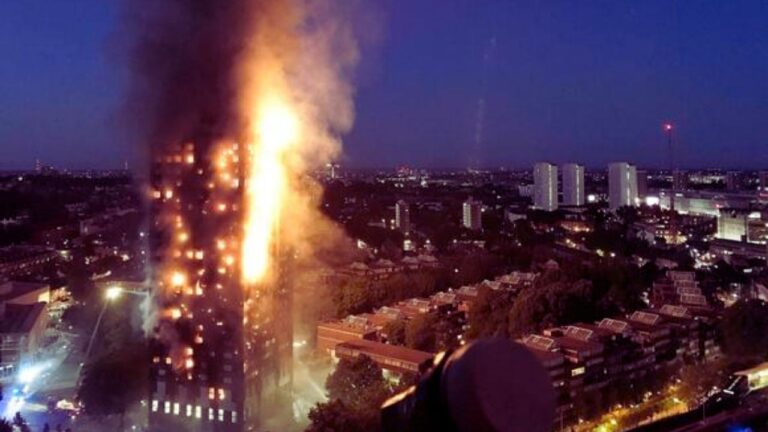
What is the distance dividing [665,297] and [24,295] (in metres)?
9.64

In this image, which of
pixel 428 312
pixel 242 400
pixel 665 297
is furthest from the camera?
pixel 665 297

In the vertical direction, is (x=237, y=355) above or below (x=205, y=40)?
below

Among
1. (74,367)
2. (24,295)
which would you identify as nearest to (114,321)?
(74,367)

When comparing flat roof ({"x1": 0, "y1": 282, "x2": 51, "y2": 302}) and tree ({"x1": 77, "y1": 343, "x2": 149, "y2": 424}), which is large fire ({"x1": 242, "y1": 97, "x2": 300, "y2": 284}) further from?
flat roof ({"x1": 0, "y1": 282, "x2": 51, "y2": 302})

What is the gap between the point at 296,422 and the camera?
581cm

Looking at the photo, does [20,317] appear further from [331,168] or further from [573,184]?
[573,184]

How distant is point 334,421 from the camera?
4766 millimetres

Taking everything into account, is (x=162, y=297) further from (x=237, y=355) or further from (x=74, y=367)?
(x=74, y=367)

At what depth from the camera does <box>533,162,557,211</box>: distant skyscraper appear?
3062 cm

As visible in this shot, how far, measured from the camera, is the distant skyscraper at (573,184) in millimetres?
32469

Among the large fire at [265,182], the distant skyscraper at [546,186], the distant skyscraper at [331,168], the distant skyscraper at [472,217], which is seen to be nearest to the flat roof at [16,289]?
the distant skyscraper at [331,168]

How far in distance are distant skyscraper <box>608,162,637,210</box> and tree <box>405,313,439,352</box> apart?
23548mm

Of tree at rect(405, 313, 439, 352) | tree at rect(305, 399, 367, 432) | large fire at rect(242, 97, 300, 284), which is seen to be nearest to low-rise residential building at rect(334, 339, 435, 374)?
tree at rect(405, 313, 439, 352)

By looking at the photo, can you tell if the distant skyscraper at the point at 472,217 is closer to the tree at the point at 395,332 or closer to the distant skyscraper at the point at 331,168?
the distant skyscraper at the point at 331,168
